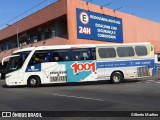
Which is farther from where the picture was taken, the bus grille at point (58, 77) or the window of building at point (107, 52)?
the window of building at point (107, 52)

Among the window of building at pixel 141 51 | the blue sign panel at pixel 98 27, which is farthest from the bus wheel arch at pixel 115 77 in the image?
the blue sign panel at pixel 98 27

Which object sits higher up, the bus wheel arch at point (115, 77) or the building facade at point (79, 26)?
the building facade at point (79, 26)

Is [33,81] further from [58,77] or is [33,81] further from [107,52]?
[107,52]

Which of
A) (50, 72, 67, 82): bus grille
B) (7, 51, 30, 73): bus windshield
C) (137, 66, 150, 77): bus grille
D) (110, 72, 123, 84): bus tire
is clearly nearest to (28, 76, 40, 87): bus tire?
(50, 72, 67, 82): bus grille

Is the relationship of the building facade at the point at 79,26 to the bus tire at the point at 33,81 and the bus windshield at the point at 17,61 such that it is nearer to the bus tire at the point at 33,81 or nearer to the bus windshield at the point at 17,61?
the bus windshield at the point at 17,61

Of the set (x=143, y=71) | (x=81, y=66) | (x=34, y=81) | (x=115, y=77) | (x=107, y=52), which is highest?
(x=107, y=52)

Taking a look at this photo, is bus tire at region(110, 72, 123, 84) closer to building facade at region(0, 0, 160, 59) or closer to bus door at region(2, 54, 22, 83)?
bus door at region(2, 54, 22, 83)

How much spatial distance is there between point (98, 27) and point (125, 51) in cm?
1486

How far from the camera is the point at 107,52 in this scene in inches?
936

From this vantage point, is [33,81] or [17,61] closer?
[33,81]

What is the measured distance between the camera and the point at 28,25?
44844 millimetres

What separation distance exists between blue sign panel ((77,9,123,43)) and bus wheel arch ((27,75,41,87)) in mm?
13498

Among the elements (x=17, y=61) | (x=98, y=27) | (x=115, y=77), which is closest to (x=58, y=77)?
(x=17, y=61)

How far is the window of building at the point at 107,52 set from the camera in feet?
77.7
